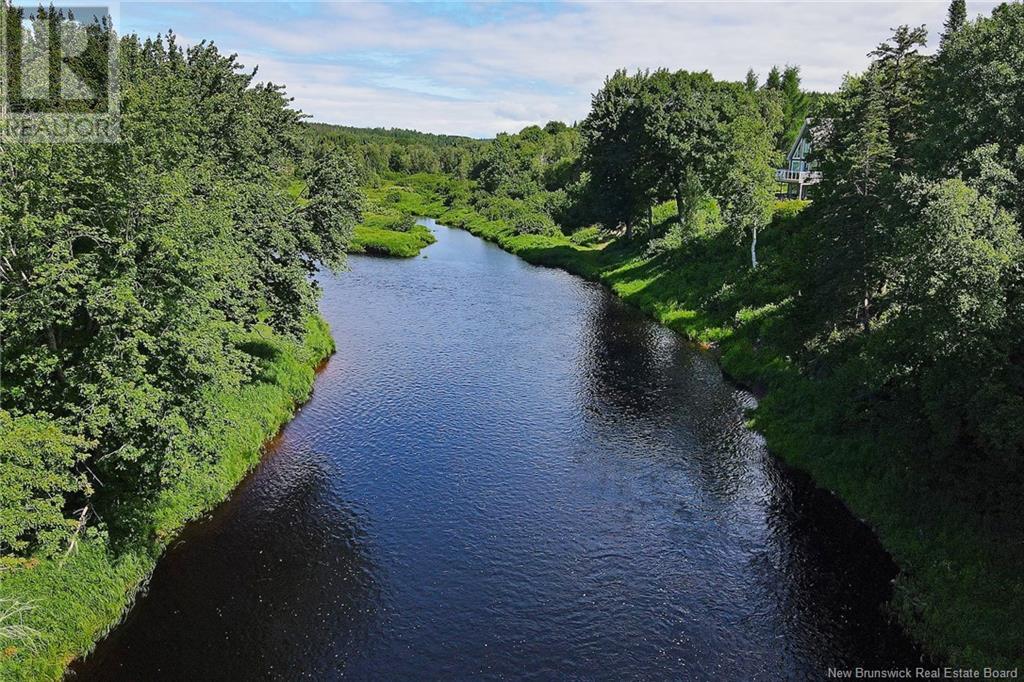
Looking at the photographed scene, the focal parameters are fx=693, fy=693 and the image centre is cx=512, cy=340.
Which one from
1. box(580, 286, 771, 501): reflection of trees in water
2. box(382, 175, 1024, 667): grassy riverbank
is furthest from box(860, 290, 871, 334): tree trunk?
box(580, 286, 771, 501): reflection of trees in water

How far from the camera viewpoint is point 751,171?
60375 mm

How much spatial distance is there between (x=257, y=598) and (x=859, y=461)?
89.4 feet

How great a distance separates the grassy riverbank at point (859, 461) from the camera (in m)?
23.2

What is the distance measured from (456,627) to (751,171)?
4954cm

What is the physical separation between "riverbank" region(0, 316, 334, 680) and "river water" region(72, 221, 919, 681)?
0.75 metres

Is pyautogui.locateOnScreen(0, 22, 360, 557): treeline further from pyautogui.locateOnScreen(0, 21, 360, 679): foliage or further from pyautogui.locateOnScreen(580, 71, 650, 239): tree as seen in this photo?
pyautogui.locateOnScreen(580, 71, 650, 239): tree

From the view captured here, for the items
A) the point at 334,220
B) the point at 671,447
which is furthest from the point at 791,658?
the point at 334,220

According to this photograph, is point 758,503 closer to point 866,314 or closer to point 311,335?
point 866,314

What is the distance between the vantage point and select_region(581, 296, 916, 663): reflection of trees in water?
Result: 79.9 feet

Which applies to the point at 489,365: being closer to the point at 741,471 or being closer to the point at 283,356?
the point at 283,356

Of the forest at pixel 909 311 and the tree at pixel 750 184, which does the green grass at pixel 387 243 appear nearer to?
the forest at pixel 909 311

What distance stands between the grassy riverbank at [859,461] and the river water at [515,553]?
114cm

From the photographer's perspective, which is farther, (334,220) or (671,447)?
(334,220)

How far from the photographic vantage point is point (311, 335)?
5319 centimetres
